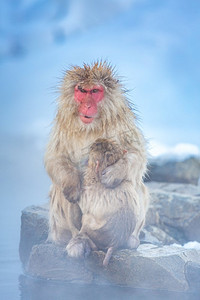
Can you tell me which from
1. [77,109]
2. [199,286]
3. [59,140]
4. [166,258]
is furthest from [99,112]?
[199,286]

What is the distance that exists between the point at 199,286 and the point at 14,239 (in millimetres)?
1931

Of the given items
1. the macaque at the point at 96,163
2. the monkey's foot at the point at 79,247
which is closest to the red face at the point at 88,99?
the macaque at the point at 96,163

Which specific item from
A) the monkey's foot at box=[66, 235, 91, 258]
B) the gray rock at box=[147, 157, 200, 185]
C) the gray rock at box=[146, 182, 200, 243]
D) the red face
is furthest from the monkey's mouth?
the gray rock at box=[147, 157, 200, 185]

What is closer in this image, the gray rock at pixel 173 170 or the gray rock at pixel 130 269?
the gray rock at pixel 130 269

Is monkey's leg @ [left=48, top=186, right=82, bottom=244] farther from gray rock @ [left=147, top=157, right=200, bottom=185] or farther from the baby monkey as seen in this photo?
gray rock @ [left=147, top=157, right=200, bottom=185]

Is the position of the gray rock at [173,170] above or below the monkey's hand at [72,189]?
above

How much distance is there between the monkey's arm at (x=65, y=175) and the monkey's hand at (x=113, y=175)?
0.69 ft

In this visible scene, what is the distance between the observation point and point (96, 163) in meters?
3.01

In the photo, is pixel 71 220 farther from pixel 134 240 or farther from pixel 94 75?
pixel 94 75

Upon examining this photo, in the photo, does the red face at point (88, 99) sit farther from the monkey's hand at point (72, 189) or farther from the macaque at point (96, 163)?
the monkey's hand at point (72, 189)

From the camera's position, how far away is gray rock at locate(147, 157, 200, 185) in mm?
6695

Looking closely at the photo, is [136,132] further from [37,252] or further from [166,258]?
[37,252]

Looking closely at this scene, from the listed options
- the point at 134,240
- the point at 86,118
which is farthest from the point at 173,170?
the point at 86,118

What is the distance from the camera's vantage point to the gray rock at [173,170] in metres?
6.70
